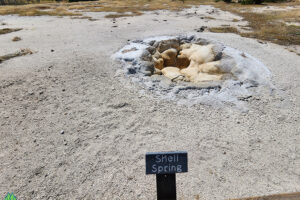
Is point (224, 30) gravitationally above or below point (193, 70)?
above

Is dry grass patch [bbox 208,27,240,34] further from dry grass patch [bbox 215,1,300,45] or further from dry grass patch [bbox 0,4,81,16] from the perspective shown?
dry grass patch [bbox 0,4,81,16]

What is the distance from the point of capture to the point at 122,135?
5164mm

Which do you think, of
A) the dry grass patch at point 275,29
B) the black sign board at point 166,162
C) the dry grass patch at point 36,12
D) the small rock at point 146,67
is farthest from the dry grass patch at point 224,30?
the dry grass patch at point 36,12

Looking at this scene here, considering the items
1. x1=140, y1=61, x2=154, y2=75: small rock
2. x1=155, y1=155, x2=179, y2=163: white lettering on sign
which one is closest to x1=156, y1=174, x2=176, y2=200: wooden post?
x1=155, y1=155, x2=179, y2=163: white lettering on sign

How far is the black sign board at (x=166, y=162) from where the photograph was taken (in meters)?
2.41

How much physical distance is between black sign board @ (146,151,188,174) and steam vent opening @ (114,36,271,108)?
13.5 ft

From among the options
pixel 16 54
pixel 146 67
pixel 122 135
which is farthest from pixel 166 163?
pixel 16 54

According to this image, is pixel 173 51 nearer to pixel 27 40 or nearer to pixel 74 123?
pixel 74 123

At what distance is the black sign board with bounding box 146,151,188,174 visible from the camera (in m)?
2.41

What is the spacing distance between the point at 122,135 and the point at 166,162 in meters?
2.88

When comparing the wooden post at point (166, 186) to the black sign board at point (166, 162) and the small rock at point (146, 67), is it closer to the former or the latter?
the black sign board at point (166, 162)

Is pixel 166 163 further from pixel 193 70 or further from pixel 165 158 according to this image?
pixel 193 70

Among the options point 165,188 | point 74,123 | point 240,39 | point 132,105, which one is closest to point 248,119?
point 132,105

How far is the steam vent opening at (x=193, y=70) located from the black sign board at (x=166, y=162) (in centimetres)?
413
